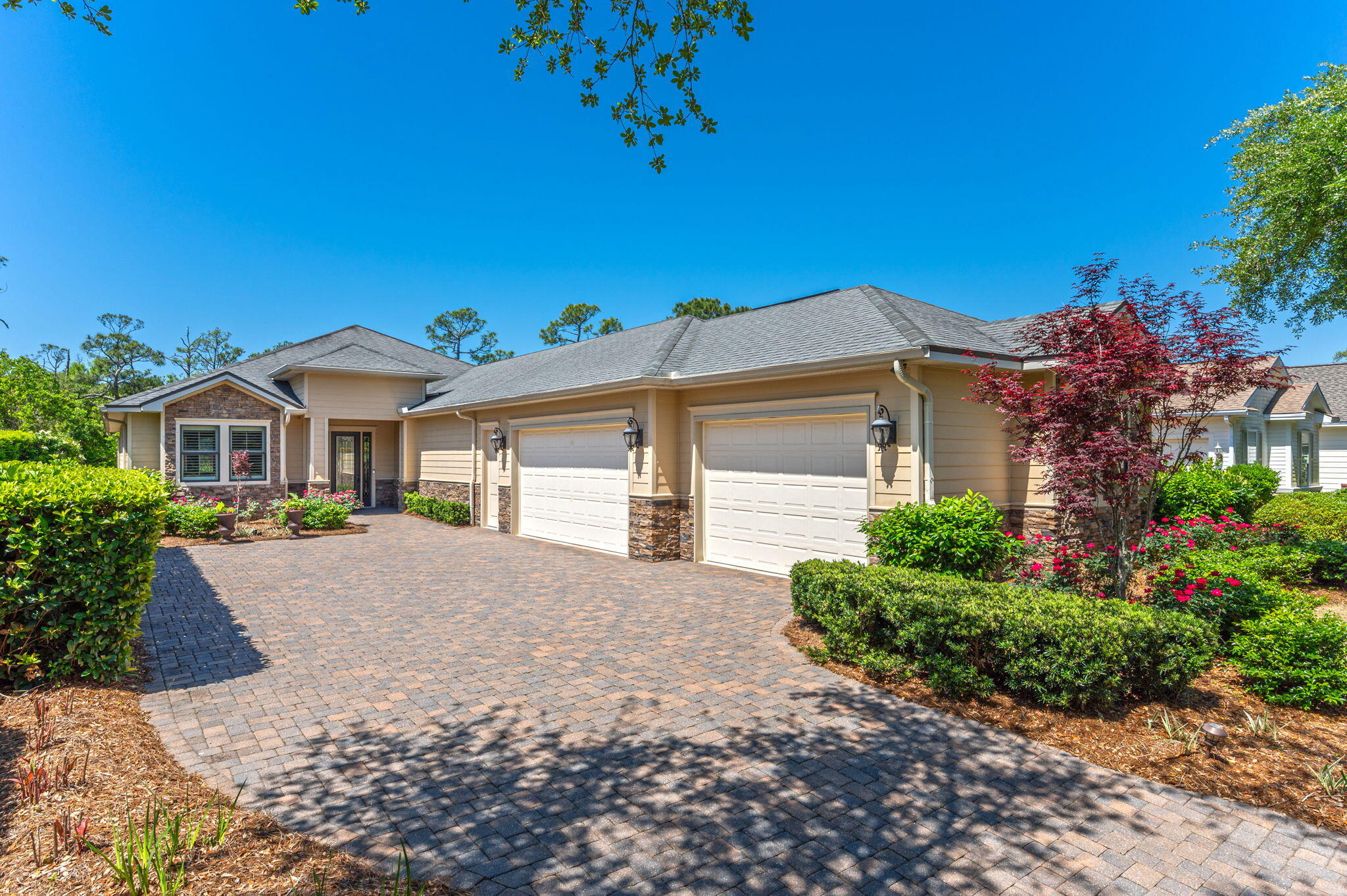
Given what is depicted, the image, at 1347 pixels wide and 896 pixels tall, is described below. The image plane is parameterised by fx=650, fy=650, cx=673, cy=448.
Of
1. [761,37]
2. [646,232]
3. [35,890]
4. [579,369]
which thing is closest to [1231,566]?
[761,37]

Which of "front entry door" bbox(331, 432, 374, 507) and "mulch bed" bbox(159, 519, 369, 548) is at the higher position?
"front entry door" bbox(331, 432, 374, 507)

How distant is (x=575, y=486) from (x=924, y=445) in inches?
289

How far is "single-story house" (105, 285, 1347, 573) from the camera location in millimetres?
8656

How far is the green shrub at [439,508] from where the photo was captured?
663 inches

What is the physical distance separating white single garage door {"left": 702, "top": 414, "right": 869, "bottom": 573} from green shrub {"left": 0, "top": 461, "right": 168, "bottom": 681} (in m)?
7.37

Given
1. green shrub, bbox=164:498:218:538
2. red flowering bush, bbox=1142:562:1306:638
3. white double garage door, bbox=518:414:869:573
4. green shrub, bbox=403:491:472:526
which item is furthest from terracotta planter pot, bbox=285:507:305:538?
red flowering bush, bbox=1142:562:1306:638

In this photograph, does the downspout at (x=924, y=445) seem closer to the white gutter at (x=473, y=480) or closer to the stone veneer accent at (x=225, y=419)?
the white gutter at (x=473, y=480)

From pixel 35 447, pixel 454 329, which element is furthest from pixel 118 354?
pixel 35 447

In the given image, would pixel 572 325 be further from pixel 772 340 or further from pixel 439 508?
A: pixel 772 340

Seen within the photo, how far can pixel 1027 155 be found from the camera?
46.8ft

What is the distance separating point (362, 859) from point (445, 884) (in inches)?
17.7

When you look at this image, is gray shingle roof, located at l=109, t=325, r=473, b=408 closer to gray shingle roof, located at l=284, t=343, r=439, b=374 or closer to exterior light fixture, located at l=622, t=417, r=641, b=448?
gray shingle roof, located at l=284, t=343, r=439, b=374

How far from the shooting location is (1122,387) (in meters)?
5.84

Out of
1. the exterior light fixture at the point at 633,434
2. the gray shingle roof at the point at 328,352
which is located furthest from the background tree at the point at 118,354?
the exterior light fixture at the point at 633,434
